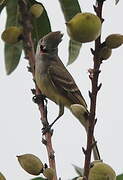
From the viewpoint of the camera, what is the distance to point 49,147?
1367 mm

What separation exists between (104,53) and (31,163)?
399 mm

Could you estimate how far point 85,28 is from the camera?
113 cm

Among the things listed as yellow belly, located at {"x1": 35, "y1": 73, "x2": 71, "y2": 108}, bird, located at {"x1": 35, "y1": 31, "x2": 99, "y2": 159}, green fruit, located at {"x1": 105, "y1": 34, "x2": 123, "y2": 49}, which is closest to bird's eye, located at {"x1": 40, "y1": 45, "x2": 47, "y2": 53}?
bird, located at {"x1": 35, "y1": 31, "x2": 99, "y2": 159}

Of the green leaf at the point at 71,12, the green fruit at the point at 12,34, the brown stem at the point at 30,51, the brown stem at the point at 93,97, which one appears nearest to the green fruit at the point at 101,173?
the brown stem at the point at 93,97

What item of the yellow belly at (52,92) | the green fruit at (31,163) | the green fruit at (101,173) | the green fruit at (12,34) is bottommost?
the green fruit at (101,173)

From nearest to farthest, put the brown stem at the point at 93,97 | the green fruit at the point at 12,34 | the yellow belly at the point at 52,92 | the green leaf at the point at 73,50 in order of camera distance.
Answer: the brown stem at the point at 93,97
the green fruit at the point at 12,34
the green leaf at the point at 73,50
the yellow belly at the point at 52,92

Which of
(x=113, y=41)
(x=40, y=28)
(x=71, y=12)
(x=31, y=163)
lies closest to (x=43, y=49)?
(x=40, y=28)

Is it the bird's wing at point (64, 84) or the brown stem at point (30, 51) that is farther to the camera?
the bird's wing at point (64, 84)

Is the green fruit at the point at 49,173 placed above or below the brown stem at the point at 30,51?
below

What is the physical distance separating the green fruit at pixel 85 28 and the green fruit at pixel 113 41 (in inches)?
1.7

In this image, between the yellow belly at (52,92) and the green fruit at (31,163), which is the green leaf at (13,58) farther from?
the green fruit at (31,163)

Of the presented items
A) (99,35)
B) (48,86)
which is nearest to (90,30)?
(99,35)

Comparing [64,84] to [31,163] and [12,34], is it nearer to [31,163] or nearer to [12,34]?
[12,34]

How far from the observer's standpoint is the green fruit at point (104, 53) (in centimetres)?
109
